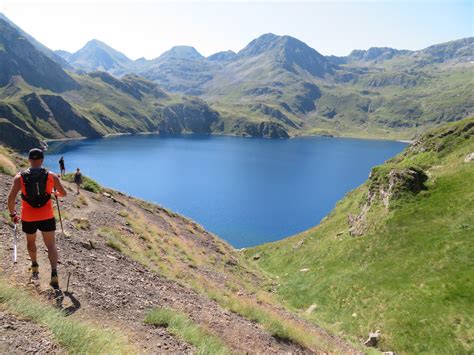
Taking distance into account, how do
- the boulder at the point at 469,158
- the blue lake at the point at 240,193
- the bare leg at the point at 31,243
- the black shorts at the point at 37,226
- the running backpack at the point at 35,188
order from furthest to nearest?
the blue lake at the point at 240,193, the boulder at the point at 469,158, the bare leg at the point at 31,243, the black shorts at the point at 37,226, the running backpack at the point at 35,188

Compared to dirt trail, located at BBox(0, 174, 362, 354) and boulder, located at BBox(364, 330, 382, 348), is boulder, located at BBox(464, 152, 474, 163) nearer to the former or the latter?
boulder, located at BBox(364, 330, 382, 348)

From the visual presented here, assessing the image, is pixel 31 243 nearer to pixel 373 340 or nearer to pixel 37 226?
pixel 37 226

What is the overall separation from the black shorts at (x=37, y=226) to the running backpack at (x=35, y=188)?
21.8 inches

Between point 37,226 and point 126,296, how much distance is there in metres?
4.15

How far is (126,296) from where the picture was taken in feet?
43.5

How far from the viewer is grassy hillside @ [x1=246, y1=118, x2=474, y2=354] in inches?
883

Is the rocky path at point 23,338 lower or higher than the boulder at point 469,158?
lower

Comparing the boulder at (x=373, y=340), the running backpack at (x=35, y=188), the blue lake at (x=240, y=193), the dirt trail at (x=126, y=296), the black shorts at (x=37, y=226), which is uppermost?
the running backpack at (x=35, y=188)

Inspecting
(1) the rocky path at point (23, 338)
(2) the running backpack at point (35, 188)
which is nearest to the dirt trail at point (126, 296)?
(1) the rocky path at point (23, 338)

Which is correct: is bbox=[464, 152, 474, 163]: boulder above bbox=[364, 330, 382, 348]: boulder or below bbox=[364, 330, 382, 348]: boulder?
above

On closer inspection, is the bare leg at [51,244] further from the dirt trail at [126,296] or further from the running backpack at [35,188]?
the running backpack at [35,188]

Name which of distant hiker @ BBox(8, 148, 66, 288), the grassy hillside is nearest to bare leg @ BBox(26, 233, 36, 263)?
distant hiker @ BBox(8, 148, 66, 288)

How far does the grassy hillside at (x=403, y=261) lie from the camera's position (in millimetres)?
22438

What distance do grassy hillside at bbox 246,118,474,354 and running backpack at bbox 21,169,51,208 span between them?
20502 millimetres
